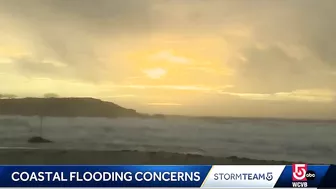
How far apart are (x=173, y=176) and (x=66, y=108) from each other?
55 cm

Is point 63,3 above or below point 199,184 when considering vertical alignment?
above

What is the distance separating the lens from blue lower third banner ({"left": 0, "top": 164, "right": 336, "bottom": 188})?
1.55 m

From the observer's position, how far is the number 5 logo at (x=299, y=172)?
1599 mm

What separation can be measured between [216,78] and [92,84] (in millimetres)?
538

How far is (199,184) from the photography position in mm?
1594

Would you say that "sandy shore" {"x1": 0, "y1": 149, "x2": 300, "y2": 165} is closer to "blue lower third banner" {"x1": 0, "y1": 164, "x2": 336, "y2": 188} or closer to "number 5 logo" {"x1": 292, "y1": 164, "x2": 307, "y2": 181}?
"blue lower third banner" {"x1": 0, "y1": 164, "x2": 336, "y2": 188}

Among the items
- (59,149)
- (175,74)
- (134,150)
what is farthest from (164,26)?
(59,149)

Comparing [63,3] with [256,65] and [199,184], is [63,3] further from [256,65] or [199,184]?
[199,184]

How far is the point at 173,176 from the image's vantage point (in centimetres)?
158

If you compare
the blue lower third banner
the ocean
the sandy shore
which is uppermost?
the ocean
